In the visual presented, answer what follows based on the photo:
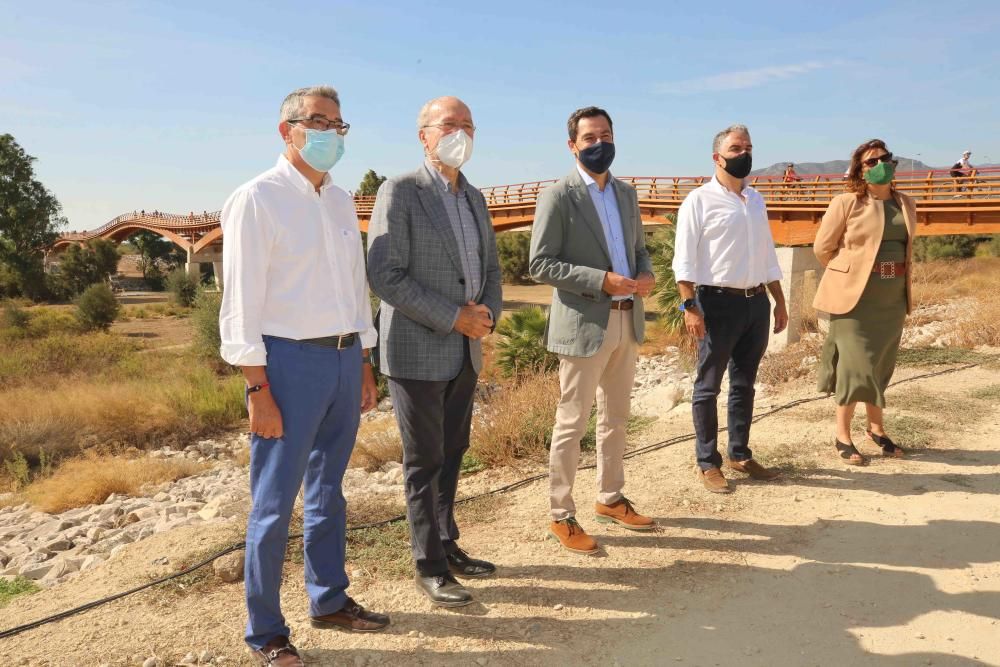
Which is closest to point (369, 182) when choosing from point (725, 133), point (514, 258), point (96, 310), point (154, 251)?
point (514, 258)

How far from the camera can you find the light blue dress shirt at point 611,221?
3770 millimetres

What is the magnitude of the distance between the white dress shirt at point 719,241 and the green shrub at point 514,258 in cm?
3696

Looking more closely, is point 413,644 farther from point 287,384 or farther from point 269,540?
point 287,384

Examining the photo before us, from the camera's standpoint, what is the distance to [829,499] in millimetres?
4422

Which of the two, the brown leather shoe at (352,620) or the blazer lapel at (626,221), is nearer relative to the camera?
the brown leather shoe at (352,620)

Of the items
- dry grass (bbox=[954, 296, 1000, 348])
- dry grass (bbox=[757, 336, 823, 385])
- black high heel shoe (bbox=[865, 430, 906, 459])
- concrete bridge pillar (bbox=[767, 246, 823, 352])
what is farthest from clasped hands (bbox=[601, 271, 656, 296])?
concrete bridge pillar (bbox=[767, 246, 823, 352])

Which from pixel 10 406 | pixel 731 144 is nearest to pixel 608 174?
pixel 731 144

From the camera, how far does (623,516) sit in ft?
13.1

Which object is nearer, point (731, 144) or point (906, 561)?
point (906, 561)

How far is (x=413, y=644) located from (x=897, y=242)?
4.06 meters

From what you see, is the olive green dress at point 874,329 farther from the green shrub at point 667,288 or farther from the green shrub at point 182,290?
the green shrub at point 182,290

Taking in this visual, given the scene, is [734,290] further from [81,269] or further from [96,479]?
[81,269]

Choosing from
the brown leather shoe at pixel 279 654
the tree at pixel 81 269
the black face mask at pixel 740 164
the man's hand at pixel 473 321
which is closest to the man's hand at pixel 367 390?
the man's hand at pixel 473 321

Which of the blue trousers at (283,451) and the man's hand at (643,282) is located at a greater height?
the man's hand at (643,282)
